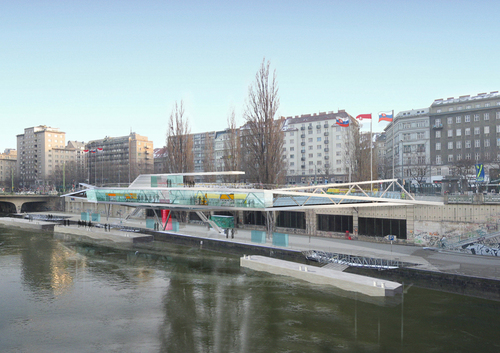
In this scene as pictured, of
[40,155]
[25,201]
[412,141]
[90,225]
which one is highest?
[40,155]

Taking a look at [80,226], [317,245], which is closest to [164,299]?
[317,245]

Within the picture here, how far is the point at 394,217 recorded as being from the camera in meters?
31.8

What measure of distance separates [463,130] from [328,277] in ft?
175

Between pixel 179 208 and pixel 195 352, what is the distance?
2627 cm

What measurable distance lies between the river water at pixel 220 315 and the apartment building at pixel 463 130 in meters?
45.1

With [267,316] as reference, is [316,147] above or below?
above

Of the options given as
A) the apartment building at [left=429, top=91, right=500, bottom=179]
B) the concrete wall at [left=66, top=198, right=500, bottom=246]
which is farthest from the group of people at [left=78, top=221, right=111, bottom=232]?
the apartment building at [left=429, top=91, right=500, bottom=179]

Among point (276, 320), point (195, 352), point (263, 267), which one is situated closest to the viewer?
point (195, 352)

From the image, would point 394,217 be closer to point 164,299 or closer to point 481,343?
point 481,343

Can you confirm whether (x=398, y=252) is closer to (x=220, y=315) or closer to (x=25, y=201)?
(x=220, y=315)

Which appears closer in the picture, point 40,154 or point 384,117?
point 384,117

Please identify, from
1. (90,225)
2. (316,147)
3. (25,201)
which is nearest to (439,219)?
(90,225)

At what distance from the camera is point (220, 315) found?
1883cm

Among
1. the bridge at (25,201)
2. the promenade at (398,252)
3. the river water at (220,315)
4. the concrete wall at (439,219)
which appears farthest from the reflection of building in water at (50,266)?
the bridge at (25,201)
